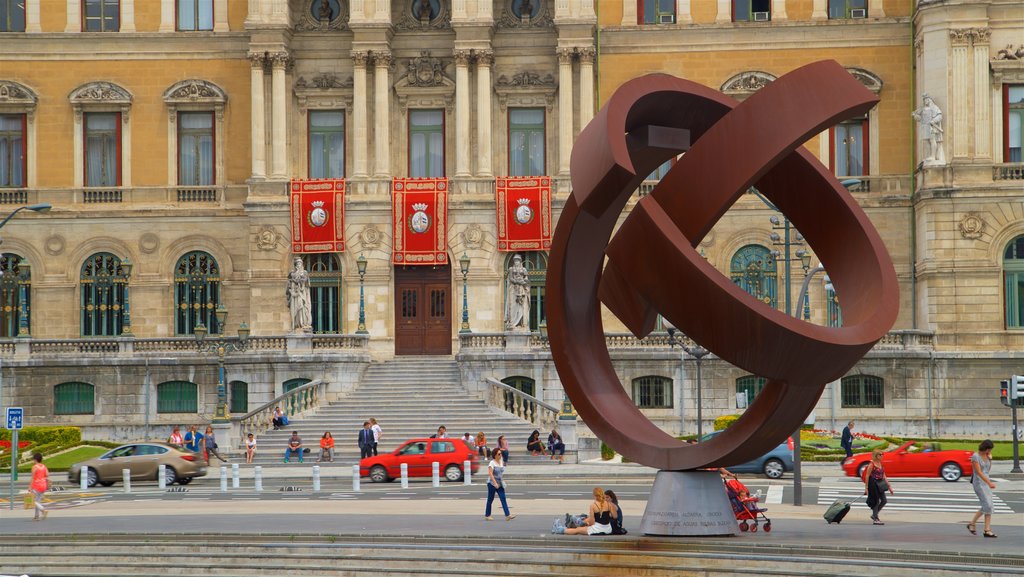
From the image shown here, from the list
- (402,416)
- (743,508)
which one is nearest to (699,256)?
(743,508)

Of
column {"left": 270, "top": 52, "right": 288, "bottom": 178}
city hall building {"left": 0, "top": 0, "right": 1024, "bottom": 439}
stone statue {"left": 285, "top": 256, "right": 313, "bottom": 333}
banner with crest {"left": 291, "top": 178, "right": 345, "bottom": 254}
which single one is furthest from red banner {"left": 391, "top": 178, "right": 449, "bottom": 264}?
stone statue {"left": 285, "top": 256, "right": 313, "bottom": 333}

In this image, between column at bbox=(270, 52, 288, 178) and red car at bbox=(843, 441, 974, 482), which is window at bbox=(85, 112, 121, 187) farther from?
red car at bbox=(843, 441, 974, 482)

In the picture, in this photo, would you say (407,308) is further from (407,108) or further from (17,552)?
(17,552)

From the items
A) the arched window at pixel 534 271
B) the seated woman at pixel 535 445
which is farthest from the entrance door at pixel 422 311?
the seated woman at pixel 535 445

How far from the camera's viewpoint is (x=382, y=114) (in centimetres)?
6456

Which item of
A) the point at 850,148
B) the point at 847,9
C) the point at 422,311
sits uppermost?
the point at 847,9

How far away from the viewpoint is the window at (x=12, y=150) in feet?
219

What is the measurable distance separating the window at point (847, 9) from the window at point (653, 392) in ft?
54.4

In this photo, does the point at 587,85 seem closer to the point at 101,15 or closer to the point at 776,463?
the point at 101,15

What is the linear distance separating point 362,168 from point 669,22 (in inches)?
531

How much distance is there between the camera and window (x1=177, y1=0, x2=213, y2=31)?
66938mm

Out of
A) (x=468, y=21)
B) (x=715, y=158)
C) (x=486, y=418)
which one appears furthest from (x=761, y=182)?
(x=468, y=21)

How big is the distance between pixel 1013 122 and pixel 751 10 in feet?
36.3

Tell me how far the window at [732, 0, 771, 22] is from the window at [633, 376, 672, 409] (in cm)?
1555
